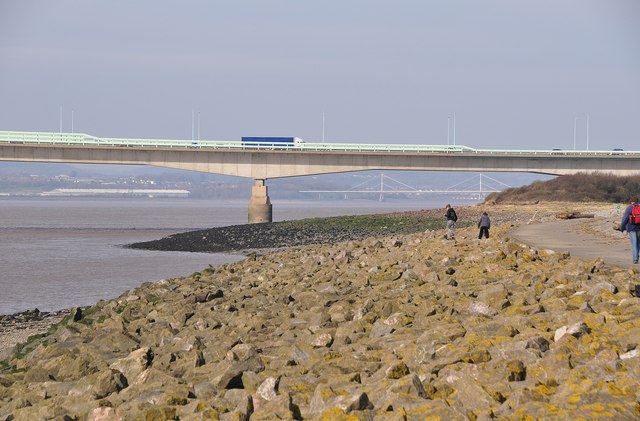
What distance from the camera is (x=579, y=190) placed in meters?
81.4

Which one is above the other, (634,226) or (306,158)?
(306,158)

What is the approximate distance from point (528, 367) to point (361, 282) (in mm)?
9290

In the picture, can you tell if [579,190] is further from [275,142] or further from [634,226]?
[634,226]

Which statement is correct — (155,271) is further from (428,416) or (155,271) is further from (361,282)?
(428,416)

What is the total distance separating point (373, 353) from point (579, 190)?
74.3 meters

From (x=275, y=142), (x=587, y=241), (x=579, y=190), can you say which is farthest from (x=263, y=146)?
(x=587, y=241)

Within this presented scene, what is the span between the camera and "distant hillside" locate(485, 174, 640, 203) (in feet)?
262

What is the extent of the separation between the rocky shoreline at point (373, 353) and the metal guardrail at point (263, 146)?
69041 millimetres

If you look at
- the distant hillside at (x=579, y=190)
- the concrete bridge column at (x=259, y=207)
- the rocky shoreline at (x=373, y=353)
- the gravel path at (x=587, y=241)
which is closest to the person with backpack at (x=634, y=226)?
the gravel path at (x=587, y=241)

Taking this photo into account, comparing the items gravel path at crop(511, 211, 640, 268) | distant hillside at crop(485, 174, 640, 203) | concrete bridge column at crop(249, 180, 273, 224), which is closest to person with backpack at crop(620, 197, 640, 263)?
gravel path at crop(511, 211, 640, 268)

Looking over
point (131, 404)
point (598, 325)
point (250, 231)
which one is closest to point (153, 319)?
point (131, 404)

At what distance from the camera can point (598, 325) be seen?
393 inches

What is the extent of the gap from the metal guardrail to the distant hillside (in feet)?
10.2

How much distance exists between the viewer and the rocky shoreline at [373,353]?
820 centimetres
